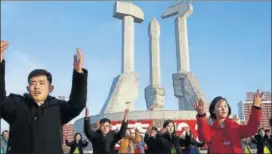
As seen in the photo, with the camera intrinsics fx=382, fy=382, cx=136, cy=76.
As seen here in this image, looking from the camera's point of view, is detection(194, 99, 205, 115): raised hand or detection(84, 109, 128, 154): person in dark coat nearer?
detection(194, 99, 205, 115): raised hand

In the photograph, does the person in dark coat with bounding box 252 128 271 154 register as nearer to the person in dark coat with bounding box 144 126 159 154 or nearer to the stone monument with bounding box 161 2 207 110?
the person in dark coat with bounding box 144 126 159 154

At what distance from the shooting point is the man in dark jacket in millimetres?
3086

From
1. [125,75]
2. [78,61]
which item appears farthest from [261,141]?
[125,75]

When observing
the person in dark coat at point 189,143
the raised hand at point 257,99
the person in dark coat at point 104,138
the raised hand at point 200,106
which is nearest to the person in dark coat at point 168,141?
the person in dark coat at point 189,143

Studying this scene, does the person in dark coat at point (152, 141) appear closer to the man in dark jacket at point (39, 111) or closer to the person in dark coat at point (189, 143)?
the person in dark coat at point (189, 143)

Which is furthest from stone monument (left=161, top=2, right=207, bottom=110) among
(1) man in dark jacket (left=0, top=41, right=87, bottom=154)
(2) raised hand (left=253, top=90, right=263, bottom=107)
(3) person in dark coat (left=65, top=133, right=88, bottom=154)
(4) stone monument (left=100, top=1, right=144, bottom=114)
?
(1) man in dark jacket (left=0, top=41, right=87, bottom=154)

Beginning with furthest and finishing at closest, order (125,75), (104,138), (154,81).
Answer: (154,81), (125,75), (104,138)

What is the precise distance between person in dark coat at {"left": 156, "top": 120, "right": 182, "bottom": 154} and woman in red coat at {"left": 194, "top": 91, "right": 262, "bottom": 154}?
3610 mm

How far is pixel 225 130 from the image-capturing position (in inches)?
173

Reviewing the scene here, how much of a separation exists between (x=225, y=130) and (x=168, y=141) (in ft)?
13.2

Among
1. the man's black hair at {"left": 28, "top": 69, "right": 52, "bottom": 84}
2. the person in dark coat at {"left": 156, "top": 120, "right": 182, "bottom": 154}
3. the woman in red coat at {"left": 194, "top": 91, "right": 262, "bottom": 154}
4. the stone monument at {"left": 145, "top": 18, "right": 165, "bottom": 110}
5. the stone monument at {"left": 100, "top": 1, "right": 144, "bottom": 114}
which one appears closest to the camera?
the man's black hair at {"left": 28, "top": 69, "right": 52, "bottom": 84}

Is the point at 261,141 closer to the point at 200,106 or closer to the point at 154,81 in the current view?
the point at 200,106

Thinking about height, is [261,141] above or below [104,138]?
below

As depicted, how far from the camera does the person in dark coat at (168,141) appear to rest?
8.23m
